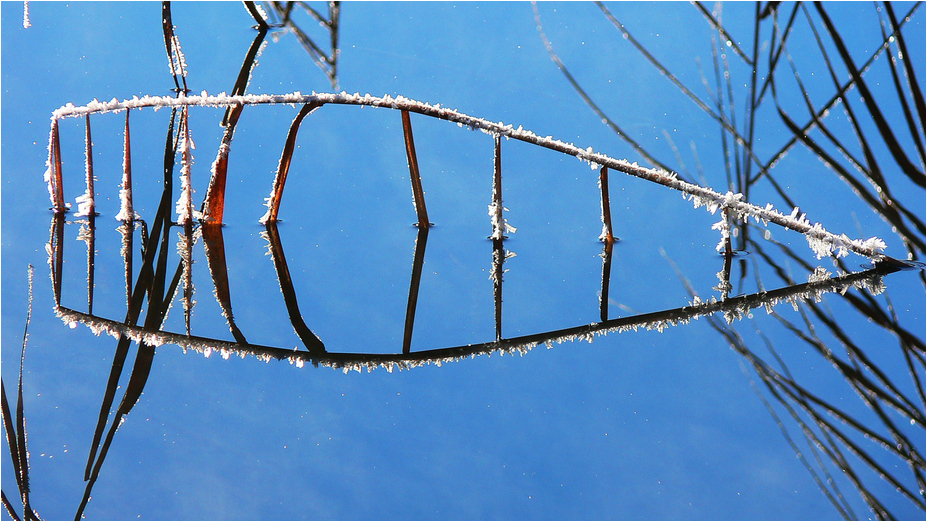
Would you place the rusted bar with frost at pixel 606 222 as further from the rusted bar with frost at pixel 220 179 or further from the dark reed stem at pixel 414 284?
the rusted bar with frost at pixel 220 179

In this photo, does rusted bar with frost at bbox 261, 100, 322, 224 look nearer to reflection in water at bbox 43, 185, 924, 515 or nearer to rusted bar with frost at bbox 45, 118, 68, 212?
reflection in water at bbox 43, 185, 924, 515

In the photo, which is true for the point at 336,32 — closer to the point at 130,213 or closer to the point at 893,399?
the point at 130,213

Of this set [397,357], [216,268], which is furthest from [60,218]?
[397,357]

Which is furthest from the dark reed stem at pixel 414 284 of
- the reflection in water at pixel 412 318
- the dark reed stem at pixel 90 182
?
the dark reed stem at pixel 90 182

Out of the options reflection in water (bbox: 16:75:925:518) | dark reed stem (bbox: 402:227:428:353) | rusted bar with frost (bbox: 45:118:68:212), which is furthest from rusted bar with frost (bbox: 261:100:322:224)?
rusted bar with frost (bbox: 45:118:68:212)

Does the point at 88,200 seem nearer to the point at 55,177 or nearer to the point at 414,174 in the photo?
the point at 55,177

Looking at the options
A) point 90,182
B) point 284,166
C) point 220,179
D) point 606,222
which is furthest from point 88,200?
point 606,222
